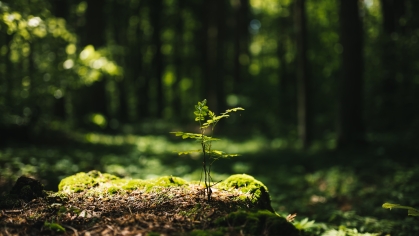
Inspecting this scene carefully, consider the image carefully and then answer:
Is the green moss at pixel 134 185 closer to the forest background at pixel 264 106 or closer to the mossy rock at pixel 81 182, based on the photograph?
the mossy rock at pixel 81 182

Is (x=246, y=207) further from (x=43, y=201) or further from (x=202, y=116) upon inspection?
(x=43, y=201)

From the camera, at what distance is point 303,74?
39.8 feet

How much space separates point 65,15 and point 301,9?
10275mm

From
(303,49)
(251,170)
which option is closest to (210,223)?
(251,170)

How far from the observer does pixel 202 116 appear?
10.7 feet

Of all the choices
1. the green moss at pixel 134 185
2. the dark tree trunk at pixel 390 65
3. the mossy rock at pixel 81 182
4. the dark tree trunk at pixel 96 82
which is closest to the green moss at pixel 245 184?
the green moss at pixel 134 185

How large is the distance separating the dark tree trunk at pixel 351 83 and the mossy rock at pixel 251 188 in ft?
25.0

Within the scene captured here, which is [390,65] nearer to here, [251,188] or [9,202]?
[251,188]

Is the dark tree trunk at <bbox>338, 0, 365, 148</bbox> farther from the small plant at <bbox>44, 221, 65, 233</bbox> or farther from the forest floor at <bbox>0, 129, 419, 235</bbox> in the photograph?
the small plant at <bbox>44, 221, 65, 233</bbox>

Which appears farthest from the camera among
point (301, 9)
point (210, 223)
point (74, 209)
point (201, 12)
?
point (201, 12)

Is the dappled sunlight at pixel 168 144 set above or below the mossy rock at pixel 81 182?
above

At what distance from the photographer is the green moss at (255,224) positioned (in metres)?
2.67

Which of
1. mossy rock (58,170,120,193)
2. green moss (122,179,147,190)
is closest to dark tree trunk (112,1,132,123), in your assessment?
mossy rock (58,170,120,193)

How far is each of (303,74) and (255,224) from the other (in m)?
10.3
